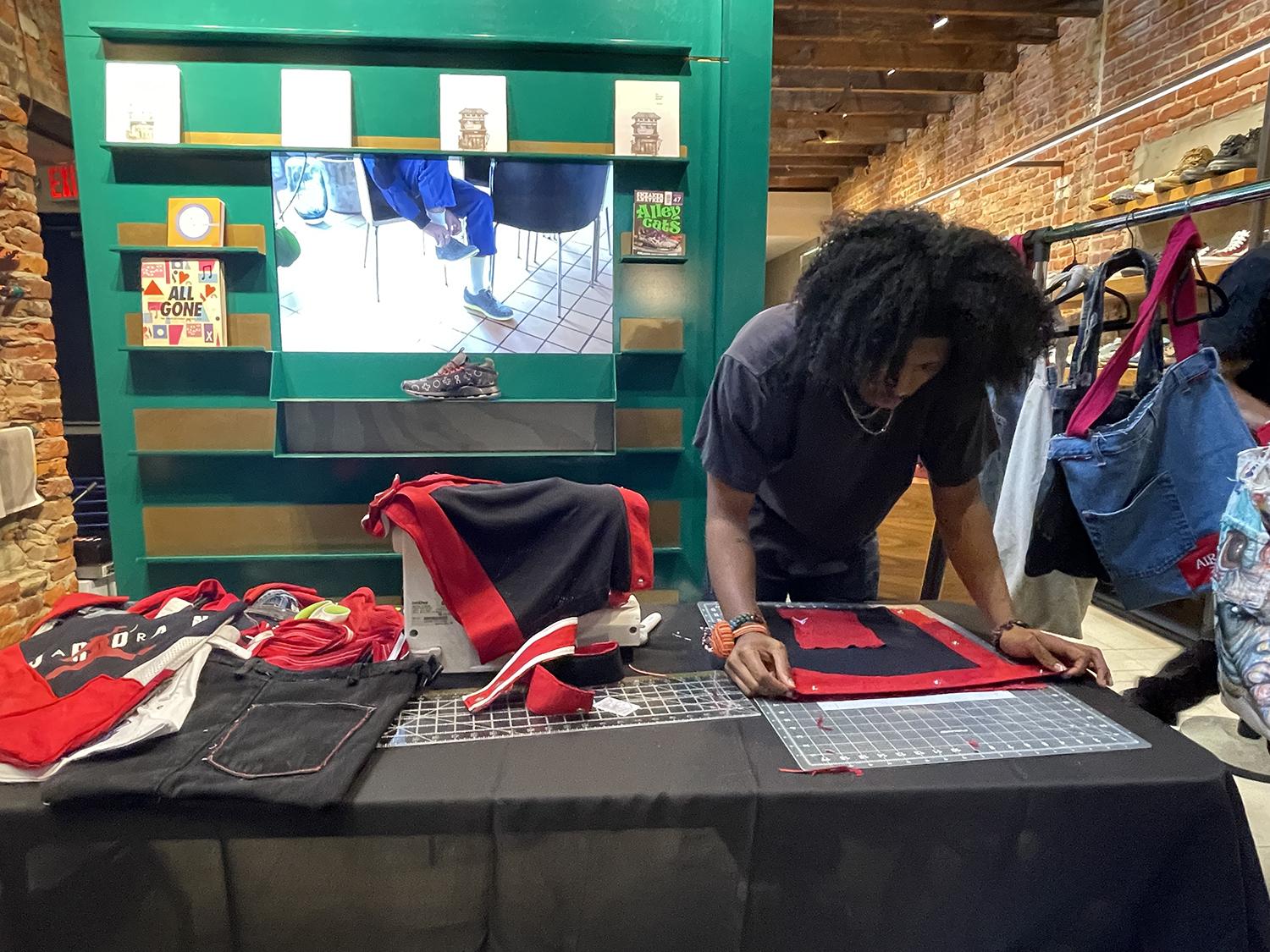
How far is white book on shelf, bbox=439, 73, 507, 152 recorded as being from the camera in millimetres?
2631

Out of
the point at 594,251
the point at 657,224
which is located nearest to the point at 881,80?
the point at 657,224

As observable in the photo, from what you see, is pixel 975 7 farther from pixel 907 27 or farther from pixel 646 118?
pixel 646 118

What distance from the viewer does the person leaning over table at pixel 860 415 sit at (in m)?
1.12

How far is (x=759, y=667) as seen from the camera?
1096 millimetres

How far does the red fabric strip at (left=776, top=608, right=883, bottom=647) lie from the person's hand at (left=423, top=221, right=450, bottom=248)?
196 cm

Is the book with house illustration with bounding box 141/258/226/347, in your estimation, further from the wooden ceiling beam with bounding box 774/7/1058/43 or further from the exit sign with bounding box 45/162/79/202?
the wooden ceiling beam with bounding box 774/7/1058/43

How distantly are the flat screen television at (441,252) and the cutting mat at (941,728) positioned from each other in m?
2.01

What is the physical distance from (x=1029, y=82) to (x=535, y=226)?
4.55 meters

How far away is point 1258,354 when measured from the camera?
1604mm

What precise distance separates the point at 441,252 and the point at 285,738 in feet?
7.07

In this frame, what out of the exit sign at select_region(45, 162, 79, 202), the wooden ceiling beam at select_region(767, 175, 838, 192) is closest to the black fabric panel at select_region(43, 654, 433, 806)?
the exit sign at select_region(45, 162, 79, 202)

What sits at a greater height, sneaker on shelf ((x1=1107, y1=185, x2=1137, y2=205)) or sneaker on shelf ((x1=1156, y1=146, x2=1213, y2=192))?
sneaker on shelf ((x1=1156, y1=146, x2=1213, y2=192))

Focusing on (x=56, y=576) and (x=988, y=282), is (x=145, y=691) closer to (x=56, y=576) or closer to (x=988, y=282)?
(x=988, y=282)

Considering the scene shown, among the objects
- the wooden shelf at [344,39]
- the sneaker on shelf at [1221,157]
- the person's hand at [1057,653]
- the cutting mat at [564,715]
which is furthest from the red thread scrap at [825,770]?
the sneaker on shelf at [1221,157]
